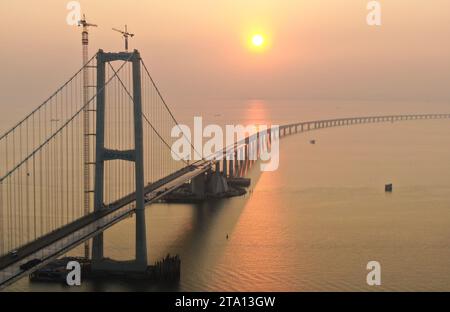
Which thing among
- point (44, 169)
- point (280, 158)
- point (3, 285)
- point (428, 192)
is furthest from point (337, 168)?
point (3, 285)

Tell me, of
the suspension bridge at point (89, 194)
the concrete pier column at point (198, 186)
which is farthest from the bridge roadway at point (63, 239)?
the concrete pier column at point (198, 186)

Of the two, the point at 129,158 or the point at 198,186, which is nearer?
the point at 129,158

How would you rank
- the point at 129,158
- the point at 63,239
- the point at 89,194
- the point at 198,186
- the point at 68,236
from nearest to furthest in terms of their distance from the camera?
1. the point at 63,239
2. the point at 68,236
3. the point at 129,158
4. the point at 89,194
5. the point at 198,186

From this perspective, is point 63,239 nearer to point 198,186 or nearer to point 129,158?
point 129,158

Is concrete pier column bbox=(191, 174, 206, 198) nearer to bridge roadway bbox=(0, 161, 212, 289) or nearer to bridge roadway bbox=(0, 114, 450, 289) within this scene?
bridge roadway bbox=(0, 114, 450, 289)

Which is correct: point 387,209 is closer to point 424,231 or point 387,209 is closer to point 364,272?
point 424,231

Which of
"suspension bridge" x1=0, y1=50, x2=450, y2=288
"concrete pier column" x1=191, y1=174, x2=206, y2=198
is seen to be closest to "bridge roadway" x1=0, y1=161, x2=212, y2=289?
"suspension bridge" x1=0, y1=50, x2=450, y2=288

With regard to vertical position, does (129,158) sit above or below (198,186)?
below

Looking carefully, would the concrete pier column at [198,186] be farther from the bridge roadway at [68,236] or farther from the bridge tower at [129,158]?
the bridge tower at [129,158]

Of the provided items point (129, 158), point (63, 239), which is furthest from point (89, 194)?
point (63, 239)

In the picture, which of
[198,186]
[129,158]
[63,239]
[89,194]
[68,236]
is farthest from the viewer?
[198,186]
